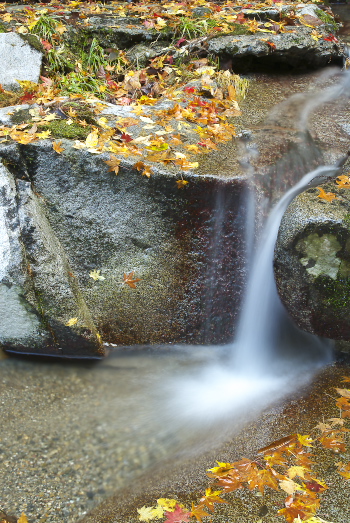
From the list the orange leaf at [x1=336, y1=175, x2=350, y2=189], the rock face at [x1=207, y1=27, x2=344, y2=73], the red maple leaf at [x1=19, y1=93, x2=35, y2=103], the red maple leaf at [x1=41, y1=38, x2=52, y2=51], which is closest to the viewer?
the orange leaf at [x1=336, y1=175, x2=350, y2=189]

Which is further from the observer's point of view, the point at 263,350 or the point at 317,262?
the point at 263,350

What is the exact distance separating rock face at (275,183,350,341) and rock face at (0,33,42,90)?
3.45m

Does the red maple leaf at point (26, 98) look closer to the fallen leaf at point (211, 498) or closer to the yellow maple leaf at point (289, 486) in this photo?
the fallen leaf at point (211, 498)

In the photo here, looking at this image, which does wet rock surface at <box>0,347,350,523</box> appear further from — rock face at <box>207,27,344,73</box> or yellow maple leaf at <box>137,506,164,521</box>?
rock face at <box>207,27,344,73</box>

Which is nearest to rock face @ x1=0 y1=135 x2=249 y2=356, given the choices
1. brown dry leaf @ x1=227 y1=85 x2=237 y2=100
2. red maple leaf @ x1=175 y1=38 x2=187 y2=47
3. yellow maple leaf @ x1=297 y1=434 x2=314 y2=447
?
yellow maple leaf @ x1=297 y1=434 x2=314 y2=447

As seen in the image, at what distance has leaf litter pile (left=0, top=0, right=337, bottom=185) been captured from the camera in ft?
12.7

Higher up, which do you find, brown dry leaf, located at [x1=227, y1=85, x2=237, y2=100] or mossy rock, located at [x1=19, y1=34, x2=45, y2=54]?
mossy rock, located at [x1=19, y1=34, x2=45, y2=54]

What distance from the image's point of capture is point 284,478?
2363 mm

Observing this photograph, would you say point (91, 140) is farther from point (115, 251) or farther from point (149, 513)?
point (149, 513)

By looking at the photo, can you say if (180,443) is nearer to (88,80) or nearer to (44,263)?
(44,263)

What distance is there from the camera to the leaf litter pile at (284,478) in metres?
2.19

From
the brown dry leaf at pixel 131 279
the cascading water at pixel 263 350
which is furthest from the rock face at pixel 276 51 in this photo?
the brown dry leaf at pixel 131 279

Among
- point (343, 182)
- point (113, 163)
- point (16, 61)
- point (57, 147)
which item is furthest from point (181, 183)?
point (16, 61)

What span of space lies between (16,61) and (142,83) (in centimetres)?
151
